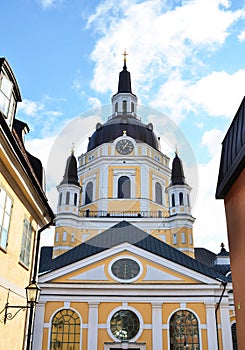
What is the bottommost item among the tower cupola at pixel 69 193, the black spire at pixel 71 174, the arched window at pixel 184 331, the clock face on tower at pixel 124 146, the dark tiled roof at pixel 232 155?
the arched window at pixel 184 331

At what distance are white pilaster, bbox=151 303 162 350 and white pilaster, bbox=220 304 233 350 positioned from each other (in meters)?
3.15

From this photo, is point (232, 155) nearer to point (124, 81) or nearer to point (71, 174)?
point (71, 174)

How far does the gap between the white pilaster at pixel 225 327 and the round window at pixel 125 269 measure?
479 cm

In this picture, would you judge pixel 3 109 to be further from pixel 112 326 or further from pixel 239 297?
pixel 112 326

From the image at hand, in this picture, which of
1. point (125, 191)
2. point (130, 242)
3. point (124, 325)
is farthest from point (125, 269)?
point (125, 191)

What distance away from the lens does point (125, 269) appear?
21.0 m

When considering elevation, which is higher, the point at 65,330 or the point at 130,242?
the point at 130,242

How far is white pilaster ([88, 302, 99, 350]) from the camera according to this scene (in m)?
19.2

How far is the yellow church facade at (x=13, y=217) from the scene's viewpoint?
827cm

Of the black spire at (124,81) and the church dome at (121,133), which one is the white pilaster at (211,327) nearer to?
the church dome at (121,133)

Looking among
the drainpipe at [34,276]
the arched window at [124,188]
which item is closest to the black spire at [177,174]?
the arched window at [124,188]

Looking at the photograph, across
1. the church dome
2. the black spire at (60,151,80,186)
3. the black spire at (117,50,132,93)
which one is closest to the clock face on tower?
the church dome

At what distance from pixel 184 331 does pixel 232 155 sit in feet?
42.3

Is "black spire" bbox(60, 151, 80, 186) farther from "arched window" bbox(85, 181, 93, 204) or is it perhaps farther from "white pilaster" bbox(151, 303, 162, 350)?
"white pilaster" bbox(151, 303, 162, 350)
